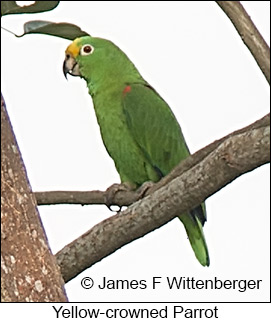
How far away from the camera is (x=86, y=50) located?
243cm

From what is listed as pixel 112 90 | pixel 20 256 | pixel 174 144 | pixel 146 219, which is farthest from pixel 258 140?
pixel 112 90

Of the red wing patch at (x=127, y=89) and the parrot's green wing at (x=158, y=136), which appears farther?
the red wing patch at (x=127, y=89)

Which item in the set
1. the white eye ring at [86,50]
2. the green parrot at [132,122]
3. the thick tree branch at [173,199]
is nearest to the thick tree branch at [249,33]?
the thick tree branch at [173,199]

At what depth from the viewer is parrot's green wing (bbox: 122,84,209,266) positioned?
215cm

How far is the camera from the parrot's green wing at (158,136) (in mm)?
2152

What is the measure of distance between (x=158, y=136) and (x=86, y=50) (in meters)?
0.44

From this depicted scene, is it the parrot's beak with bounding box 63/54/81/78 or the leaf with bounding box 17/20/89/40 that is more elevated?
the parrot's beak with bounding box 63/54/81/78

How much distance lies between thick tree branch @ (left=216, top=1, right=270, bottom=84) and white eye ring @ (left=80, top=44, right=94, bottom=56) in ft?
3.71

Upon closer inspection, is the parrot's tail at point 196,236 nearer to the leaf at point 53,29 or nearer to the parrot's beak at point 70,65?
the parrot's beak at point 70,65

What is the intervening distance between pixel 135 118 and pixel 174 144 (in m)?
0.15

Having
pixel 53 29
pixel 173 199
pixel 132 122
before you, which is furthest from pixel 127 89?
pixel 173 199

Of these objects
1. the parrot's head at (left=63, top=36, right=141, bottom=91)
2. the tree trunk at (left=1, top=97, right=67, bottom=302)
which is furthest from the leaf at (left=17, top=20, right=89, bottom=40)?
the parrot's head at (left=63, top=36, right=141, bottom=91)

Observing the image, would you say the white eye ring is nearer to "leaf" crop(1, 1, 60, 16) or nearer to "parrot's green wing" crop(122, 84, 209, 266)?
"parrot's green wing" crop(122, 84, 209, 266)
